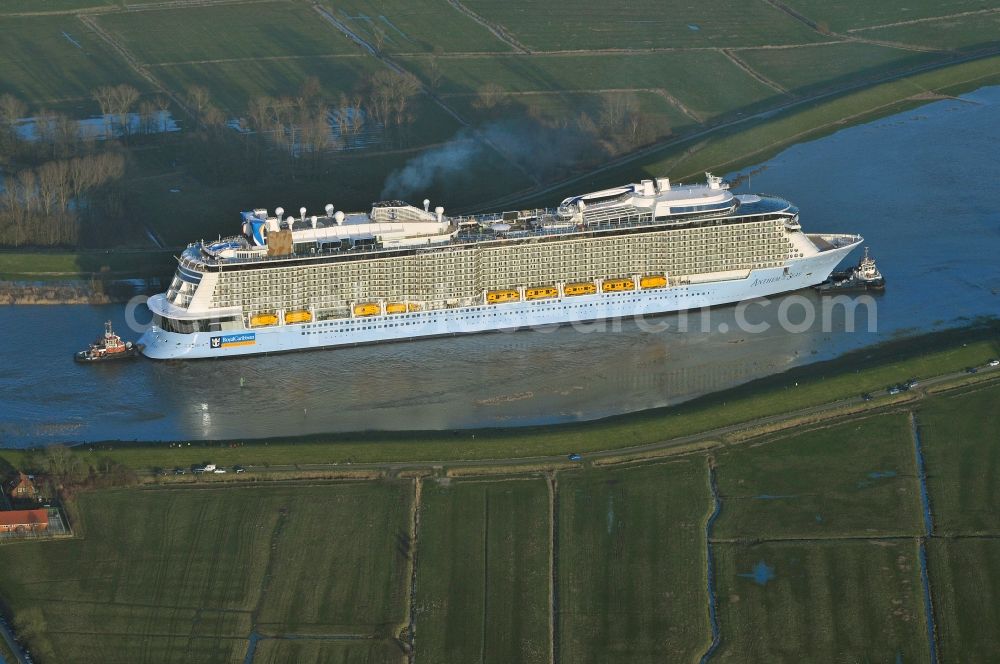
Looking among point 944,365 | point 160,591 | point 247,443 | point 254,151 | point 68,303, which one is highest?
Result: point 254,151

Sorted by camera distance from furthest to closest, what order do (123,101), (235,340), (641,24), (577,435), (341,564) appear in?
(641,24) → (123,101) → (235,340) → (577,435) → (341,564)

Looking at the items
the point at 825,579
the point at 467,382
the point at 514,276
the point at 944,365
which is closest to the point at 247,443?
the point at 467,382

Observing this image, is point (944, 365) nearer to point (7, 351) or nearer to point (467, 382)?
point (467, 382)

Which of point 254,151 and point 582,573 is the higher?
point 254,151

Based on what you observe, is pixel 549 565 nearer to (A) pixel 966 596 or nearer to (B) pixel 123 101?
(A) pixel 966 596

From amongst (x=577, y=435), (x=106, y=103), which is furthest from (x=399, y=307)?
(x=106, y=103)

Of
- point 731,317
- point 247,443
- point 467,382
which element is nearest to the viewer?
point 247,443

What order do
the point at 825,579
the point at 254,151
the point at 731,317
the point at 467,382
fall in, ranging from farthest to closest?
1. the point at 254,151
2. the point at 731,317
3. the point at 467,382
4. the point at 825,579
